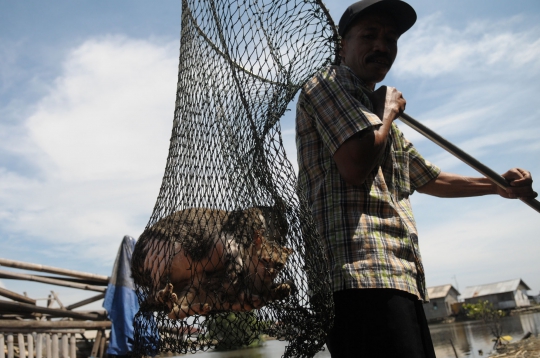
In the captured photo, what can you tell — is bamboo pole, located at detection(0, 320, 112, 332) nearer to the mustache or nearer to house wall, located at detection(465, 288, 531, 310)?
the mustache

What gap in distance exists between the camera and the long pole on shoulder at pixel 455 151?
309 cm

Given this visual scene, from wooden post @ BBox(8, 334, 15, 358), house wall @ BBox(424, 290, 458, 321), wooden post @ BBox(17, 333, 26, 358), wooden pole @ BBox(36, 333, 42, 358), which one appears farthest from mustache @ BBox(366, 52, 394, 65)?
house wall @ BBox(424, 290, 458, 321)

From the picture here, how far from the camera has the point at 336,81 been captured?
7.16 feet

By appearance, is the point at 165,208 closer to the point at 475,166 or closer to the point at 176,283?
the point at 176,283

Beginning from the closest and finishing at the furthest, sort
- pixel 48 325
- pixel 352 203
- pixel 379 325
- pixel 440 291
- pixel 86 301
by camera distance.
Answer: pixel 379 325 < pixel 352 203 < pixel 48 325 < pixel 86 301 < pixel 440 291

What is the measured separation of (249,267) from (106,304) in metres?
5.63

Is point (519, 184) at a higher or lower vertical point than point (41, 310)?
higher

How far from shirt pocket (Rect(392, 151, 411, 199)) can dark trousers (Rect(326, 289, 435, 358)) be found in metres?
0.55

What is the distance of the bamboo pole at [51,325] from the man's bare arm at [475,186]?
19.7ft

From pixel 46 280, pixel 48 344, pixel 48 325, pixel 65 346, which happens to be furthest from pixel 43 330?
pixel 46 280

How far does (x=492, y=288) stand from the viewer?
46812 millimetres

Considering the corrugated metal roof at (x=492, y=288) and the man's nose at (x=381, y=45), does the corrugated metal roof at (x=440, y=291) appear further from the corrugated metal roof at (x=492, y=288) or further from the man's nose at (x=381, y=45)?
the man's nose at (x=381, y=45)

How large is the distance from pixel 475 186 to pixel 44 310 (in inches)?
275

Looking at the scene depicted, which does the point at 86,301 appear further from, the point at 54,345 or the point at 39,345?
the point at 39,345
